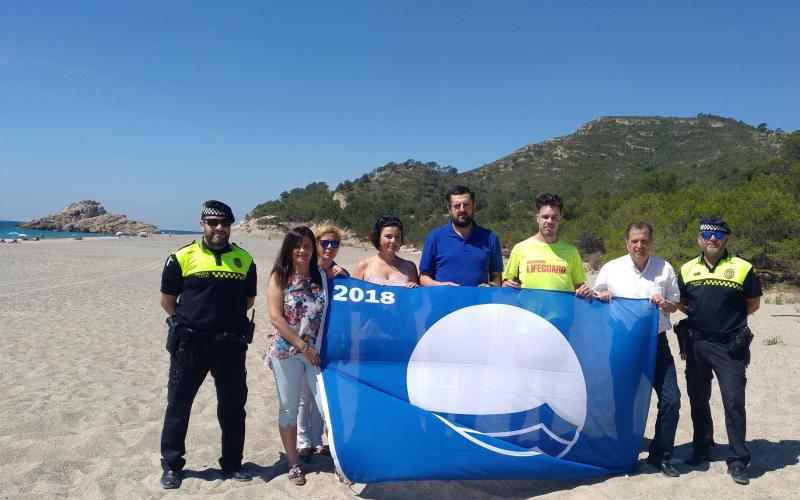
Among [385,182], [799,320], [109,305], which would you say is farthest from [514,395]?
[385,182]

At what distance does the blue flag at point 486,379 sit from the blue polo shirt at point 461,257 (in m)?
0.26

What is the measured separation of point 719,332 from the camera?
12.8 ft

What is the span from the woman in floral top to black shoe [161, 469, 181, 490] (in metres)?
0.87

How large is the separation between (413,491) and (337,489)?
59 cm

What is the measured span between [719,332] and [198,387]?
4.18 meters

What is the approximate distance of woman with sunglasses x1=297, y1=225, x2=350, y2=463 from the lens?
13.9 feet

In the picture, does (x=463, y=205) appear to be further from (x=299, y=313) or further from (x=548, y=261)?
(x=299, y=313)

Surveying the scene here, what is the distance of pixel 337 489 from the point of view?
3709 mm

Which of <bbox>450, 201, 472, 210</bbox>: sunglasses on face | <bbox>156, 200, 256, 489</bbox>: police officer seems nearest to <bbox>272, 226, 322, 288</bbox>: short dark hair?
<bbox>156, 200, 256, 489</bbox>: police officer

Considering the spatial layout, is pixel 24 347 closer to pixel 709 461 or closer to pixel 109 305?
pixel 109 305

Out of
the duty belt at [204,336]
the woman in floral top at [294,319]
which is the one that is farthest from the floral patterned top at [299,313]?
the duty belt at [204,336]

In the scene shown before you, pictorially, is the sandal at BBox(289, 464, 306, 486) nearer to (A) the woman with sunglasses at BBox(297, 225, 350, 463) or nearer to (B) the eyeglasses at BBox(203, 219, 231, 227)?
(A) the woman with sunglasses at BBox(297, 225, 350, 463)

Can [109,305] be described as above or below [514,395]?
below

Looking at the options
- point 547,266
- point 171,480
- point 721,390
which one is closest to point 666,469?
point 721,390
